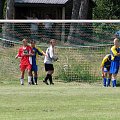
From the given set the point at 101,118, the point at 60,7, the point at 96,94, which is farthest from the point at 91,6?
the point at 101,118

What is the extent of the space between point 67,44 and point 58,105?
336 inches

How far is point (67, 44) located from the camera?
22.0 meters

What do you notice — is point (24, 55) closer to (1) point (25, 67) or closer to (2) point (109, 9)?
(1) point (25, 67)

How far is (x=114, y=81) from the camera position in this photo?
20.2m

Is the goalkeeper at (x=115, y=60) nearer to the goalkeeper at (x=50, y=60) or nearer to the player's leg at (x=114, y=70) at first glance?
the player's leg at (x=114, y=70)

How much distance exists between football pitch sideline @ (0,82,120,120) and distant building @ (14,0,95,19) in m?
31.1

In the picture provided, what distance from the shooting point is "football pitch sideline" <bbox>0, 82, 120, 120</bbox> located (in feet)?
39.0

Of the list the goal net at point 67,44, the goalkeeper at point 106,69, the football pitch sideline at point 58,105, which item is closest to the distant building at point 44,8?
the goal net at point 67,44

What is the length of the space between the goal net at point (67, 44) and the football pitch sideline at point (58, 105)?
4.56m

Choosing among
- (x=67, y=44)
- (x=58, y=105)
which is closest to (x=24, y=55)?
(x=67, y=44)

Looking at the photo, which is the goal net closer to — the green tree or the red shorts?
the red shorts

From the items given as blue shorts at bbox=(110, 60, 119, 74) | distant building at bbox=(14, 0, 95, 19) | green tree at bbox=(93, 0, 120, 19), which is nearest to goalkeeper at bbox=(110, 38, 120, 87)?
blue shorts at bbox=(110, 60, 119, 74)

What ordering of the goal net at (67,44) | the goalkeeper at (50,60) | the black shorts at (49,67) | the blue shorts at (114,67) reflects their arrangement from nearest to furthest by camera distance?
the blue shorts at (114,67) < the goalkeeper at (50,60) < the black shorts at (49,67) < the goal net at (67,44)

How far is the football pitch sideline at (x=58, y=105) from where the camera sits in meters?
11.9
